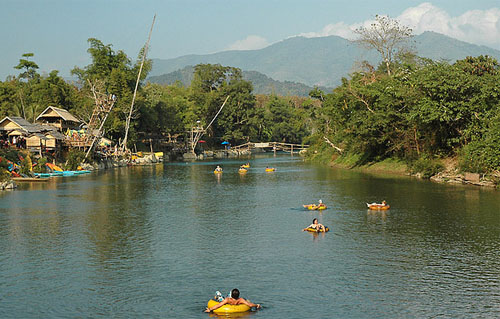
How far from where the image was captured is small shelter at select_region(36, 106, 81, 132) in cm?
8162

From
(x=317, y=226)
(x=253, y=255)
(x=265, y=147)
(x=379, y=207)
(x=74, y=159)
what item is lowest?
(x=253, y=255)

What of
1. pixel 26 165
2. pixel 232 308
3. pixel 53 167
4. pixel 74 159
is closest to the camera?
pixel 232 308

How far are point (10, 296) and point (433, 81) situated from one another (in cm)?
4117

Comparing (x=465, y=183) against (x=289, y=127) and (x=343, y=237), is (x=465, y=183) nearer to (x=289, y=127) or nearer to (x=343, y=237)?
(x=343, y=237)

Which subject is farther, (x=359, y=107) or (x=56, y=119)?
(x=56, y=119)

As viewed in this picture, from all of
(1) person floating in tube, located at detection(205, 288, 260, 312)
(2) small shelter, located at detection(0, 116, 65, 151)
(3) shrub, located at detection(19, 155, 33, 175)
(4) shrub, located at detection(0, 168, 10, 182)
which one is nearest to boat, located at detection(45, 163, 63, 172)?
(2) small shelter, located at detection(0, 116, 65, 151)

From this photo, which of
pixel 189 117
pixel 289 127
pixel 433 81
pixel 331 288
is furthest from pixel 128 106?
pixel 331 288

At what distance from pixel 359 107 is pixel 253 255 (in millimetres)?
45082

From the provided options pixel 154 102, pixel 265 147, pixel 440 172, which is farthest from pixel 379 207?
pixel 265 147

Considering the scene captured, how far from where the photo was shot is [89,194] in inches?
1912

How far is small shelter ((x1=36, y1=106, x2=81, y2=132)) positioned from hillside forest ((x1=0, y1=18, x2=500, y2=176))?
445cm

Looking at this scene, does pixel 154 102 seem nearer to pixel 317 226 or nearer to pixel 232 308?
pixel 317 226

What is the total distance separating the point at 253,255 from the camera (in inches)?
1046

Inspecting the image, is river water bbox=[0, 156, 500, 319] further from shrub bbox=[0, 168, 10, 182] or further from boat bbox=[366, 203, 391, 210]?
shrub bbox=[0, 168, 10, 182]
